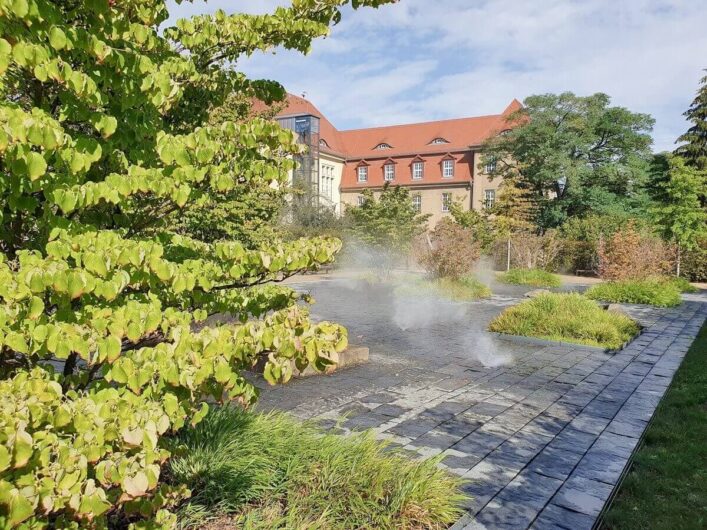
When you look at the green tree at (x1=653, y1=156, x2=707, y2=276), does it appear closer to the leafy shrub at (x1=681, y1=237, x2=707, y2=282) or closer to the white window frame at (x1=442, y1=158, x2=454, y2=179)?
the leafy shrub at (x1=681, y1=237, x2=707, y2=282)

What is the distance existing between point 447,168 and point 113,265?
47.8 meters

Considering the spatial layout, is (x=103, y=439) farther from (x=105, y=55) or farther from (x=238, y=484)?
(x=238, y=484)

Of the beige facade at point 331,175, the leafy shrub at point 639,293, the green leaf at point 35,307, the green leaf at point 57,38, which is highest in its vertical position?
the beige facade at point 331,175

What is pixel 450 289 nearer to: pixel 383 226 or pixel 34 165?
pixel 383 226

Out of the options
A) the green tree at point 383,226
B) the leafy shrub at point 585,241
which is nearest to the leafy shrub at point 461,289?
the green tree at point 383,226

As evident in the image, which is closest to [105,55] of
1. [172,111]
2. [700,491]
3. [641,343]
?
[172,111]

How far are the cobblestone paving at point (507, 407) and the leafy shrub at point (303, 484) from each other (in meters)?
→ 0.39

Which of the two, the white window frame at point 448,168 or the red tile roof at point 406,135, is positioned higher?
the red tile roof at point 406,135

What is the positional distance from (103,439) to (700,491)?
4678mm

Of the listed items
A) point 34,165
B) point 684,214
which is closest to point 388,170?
point 684,214

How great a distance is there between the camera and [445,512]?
3416 millimetres

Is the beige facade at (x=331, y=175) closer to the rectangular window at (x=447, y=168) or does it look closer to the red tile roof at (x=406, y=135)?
the red tile roof at (x=406, y=135)

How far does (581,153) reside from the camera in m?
35.9

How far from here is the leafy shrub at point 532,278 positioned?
22.4 metres
